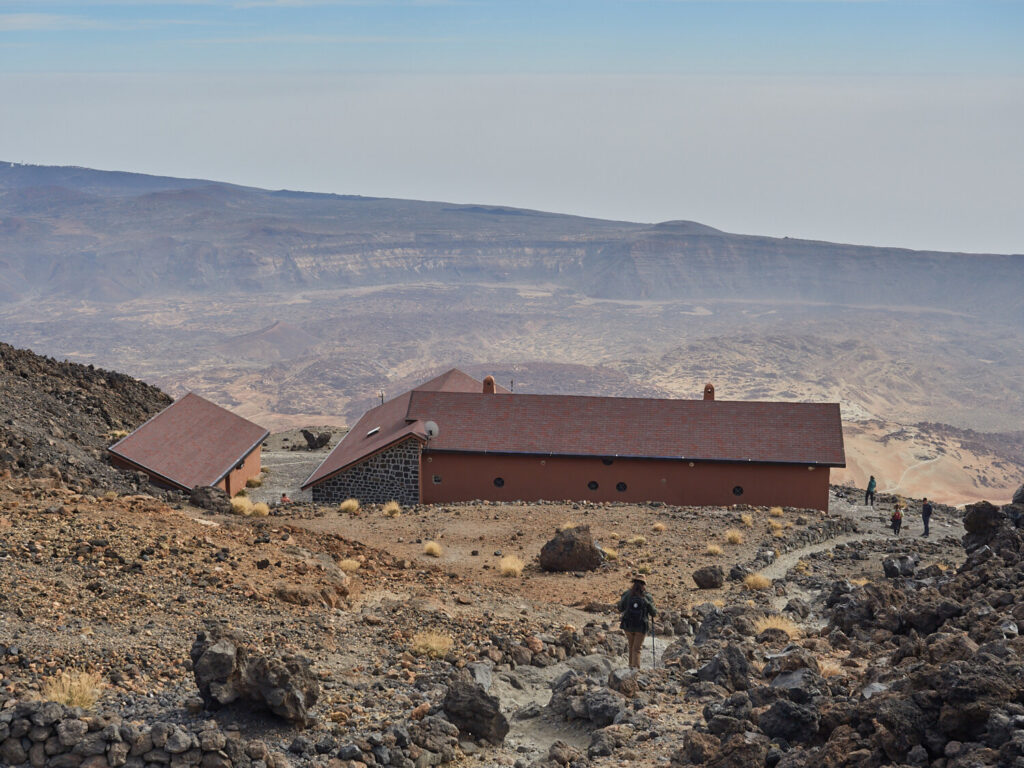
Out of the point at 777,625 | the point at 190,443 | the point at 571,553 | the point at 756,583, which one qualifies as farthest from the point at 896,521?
the point at 190,443

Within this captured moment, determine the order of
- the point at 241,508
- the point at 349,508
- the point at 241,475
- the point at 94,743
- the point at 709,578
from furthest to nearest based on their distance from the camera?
the point at 241,475
the point at 349,508
the point at 241,508
the point at 709,578
the point at 94,743

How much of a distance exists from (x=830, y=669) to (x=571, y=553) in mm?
10840

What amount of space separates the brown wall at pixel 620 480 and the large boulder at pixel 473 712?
24.7 meters

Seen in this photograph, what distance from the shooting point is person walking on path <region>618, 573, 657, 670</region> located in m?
16.3

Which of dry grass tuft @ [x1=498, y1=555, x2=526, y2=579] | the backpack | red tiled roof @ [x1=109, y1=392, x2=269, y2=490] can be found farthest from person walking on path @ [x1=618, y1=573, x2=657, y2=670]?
red tiled roof @ [x1=109, y1=392, x2=269, y2=490]

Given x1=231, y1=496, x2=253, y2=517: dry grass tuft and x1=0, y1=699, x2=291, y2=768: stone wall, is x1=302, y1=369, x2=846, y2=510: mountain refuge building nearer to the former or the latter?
x1=231, y1=496, x2=253, y2=517: dry grass tuft

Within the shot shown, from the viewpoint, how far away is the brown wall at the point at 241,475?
37547 millimetres

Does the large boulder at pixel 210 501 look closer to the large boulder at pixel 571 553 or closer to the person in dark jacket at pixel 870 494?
the large boulder at pixel 571 553

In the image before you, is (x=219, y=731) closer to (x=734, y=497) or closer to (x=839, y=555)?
(x=839, y=555)

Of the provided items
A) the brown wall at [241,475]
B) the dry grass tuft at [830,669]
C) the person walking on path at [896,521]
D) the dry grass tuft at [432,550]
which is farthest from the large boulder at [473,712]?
the brown wall at [241,475]

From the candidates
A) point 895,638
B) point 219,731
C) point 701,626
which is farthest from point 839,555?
point 219,731

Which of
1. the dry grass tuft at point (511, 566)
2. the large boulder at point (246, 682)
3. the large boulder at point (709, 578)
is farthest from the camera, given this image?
the dry grass tuft at point (511, 566)

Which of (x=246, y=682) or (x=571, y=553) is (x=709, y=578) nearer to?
(x=571, y=553)

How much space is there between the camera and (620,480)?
37.4 metres
